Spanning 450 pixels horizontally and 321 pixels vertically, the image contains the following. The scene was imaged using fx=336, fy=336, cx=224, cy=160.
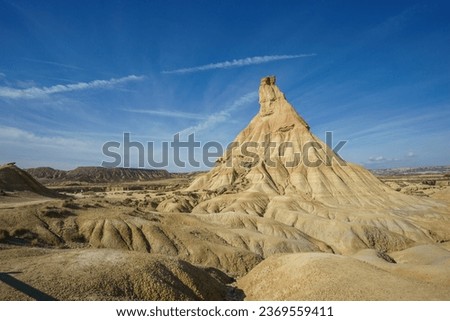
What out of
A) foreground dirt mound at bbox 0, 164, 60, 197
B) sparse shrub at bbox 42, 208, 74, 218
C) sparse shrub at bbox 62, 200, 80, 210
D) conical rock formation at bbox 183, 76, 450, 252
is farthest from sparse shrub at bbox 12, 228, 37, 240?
conical rock formation at bbox 183, 76, 450, 252

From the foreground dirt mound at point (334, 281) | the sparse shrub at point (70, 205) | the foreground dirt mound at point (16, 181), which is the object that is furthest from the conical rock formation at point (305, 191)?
the foreground dirt mound at point (334, 281)

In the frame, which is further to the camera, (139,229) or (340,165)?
(340,165)

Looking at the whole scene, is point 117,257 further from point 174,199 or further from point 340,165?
point 340,165

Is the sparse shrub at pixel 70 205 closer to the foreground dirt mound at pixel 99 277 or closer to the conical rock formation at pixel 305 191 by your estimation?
the foreground dirt mound at pixel 99 277
